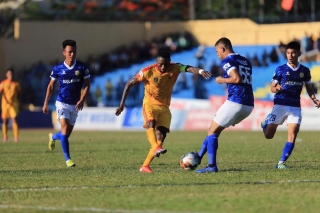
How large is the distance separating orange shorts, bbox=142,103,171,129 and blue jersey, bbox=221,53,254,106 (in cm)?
154

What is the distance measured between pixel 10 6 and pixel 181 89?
1827 centimetres

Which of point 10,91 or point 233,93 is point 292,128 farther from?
point 10,91

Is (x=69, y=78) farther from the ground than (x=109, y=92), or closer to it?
farther from the ground

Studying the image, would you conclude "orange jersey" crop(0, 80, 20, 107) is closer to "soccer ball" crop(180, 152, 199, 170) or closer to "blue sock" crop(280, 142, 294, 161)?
"blue sock" crop(280, 142, 294, 161)

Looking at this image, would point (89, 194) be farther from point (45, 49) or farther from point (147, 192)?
point (45, 49)

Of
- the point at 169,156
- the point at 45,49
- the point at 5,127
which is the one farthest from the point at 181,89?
the point at 169,156

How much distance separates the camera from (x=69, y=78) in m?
15.9

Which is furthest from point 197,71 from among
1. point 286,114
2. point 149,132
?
point 286,114

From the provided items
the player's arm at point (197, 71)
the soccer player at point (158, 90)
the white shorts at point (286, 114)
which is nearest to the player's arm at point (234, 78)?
the player's arm at point (197, 71)

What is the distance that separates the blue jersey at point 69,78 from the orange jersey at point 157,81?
1962 mm

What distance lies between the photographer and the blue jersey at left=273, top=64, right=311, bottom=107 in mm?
14578

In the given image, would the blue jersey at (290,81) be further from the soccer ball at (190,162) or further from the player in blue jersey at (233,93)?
the soccer ball at (190,162)

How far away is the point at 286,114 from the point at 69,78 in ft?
14.0

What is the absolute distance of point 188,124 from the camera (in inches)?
1484
